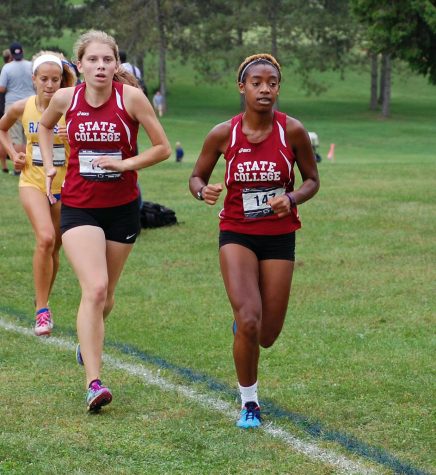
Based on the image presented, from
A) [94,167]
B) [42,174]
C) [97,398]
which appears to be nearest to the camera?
[97,398]

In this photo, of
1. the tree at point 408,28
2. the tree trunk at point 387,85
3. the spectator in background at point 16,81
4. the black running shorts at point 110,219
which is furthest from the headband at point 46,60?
the tree trunk at point 387,85

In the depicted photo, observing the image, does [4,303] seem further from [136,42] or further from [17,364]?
[136,42]

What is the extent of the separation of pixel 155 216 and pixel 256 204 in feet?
29.1

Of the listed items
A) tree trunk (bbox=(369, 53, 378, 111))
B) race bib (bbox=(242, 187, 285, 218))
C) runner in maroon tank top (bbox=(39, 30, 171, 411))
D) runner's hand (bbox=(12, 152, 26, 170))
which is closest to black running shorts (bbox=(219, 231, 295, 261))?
race bib (bbox=(242, 187, 285, 218))

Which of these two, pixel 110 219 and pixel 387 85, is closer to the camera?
pixel 110 219

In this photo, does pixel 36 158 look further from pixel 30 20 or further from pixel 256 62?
pixel 30 20

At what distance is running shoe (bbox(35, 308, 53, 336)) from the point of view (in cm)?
892

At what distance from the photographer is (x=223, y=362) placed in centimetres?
813

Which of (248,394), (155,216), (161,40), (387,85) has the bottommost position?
(387,85)

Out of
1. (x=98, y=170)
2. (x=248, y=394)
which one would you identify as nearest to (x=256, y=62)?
(x=98, y=170)

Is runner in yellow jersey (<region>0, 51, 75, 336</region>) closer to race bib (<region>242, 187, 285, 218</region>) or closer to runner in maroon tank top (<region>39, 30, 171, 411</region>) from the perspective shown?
runner in maroon tank top (<region>39, 30, 171, 411</region>)

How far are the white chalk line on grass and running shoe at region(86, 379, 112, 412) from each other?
637mm

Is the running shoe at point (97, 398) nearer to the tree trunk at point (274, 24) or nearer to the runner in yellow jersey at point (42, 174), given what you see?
the runner in yellow jersey at point (42, 174)

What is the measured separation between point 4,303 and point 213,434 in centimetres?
485
